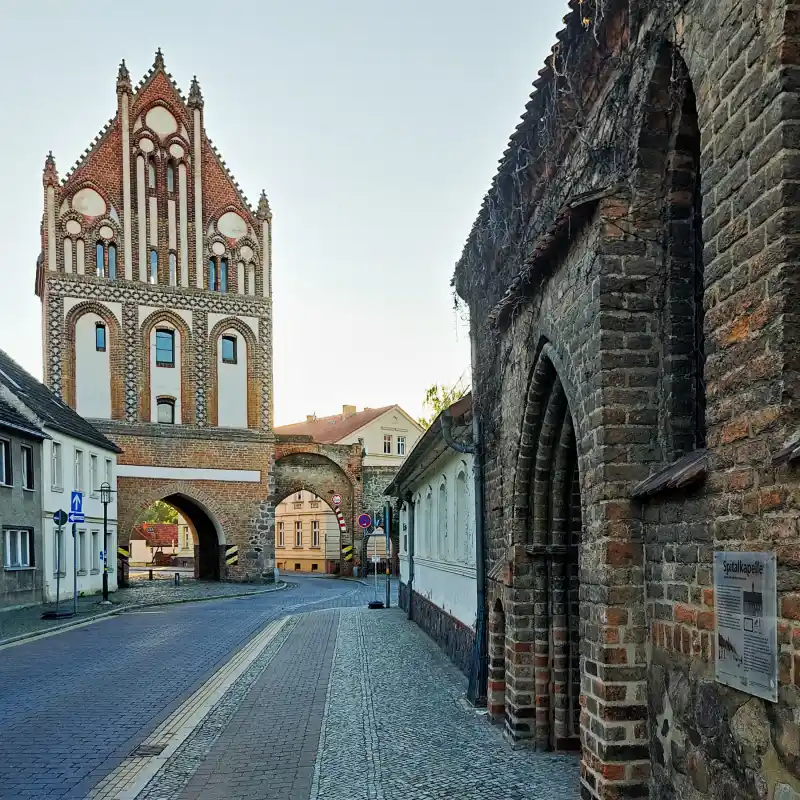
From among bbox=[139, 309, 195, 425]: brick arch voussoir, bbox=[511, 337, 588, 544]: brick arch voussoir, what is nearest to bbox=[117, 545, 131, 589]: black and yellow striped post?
bbox=[139, 309, 195, 425]: brick arch voussoir

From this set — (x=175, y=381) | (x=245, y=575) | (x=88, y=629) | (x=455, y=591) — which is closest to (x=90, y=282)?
(x=175, y=381)

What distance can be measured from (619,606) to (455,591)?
798 centimetres

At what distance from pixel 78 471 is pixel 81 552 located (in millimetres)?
2602

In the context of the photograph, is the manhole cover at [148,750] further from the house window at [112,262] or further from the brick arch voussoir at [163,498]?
the house window at [112,262]

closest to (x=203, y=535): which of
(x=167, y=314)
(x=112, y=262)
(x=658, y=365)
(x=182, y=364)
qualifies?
(x=182, y=364)

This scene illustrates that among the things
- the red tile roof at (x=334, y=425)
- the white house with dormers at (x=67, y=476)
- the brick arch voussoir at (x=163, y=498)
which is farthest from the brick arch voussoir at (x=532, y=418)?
the red tile roof at (x=334, y=425)

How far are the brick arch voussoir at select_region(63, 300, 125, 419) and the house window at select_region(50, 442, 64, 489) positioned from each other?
8.75 meters

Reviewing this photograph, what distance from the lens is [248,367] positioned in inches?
1533

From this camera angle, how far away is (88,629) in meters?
18.9

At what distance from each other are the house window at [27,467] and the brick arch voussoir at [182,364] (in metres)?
11.4

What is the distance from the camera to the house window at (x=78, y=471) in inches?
1153

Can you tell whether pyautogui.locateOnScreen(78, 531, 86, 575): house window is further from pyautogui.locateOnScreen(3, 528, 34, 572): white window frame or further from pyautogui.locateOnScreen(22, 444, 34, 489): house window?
pyautogui.locateOnScreen(22, 444, 34, 489): house window

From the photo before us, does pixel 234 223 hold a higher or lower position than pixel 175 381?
higher

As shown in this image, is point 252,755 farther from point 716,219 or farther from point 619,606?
point 716,219
